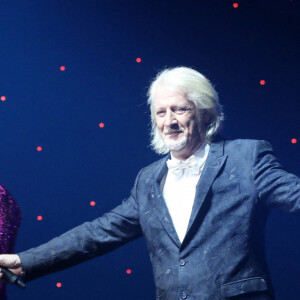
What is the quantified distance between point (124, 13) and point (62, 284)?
1.13 m

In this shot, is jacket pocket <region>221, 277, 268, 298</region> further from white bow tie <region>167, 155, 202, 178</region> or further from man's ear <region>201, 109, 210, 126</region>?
man's ear <region>201, 109, 210, 126</region>

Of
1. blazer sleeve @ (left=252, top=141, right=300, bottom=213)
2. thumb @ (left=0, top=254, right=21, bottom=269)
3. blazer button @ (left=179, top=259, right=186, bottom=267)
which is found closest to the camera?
blazer sleeve @ (left=252, top=141, right=300, bottom=213)

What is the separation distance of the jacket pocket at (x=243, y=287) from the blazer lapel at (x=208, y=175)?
189 mm

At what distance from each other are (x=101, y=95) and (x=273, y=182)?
919mm

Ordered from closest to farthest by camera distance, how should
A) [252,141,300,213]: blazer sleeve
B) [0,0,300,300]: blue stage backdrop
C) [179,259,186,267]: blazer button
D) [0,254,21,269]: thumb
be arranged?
[252,141,300,213]: blazer sleeve < [179,259,186,267]: blazer button < [0,254,21,269]: thumb < [0,0,300,300]: blue stage backdrop

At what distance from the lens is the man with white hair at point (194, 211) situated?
1.54 metres

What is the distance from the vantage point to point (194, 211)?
5.18 ft

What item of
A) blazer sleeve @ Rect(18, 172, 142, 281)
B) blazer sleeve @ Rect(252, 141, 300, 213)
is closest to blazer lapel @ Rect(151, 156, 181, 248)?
blazer sleeve @ Rect(18, 172, 142, 281)

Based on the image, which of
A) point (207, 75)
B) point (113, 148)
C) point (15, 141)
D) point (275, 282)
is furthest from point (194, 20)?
point (275, 282)

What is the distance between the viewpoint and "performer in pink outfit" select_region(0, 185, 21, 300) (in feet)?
5.39

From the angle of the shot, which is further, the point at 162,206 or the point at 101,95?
the point at 101,95

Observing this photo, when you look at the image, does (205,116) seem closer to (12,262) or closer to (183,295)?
(183,295)

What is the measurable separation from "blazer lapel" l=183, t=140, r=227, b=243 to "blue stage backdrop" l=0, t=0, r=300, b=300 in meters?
0.46

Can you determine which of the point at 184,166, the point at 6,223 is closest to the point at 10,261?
the point at 6,223
